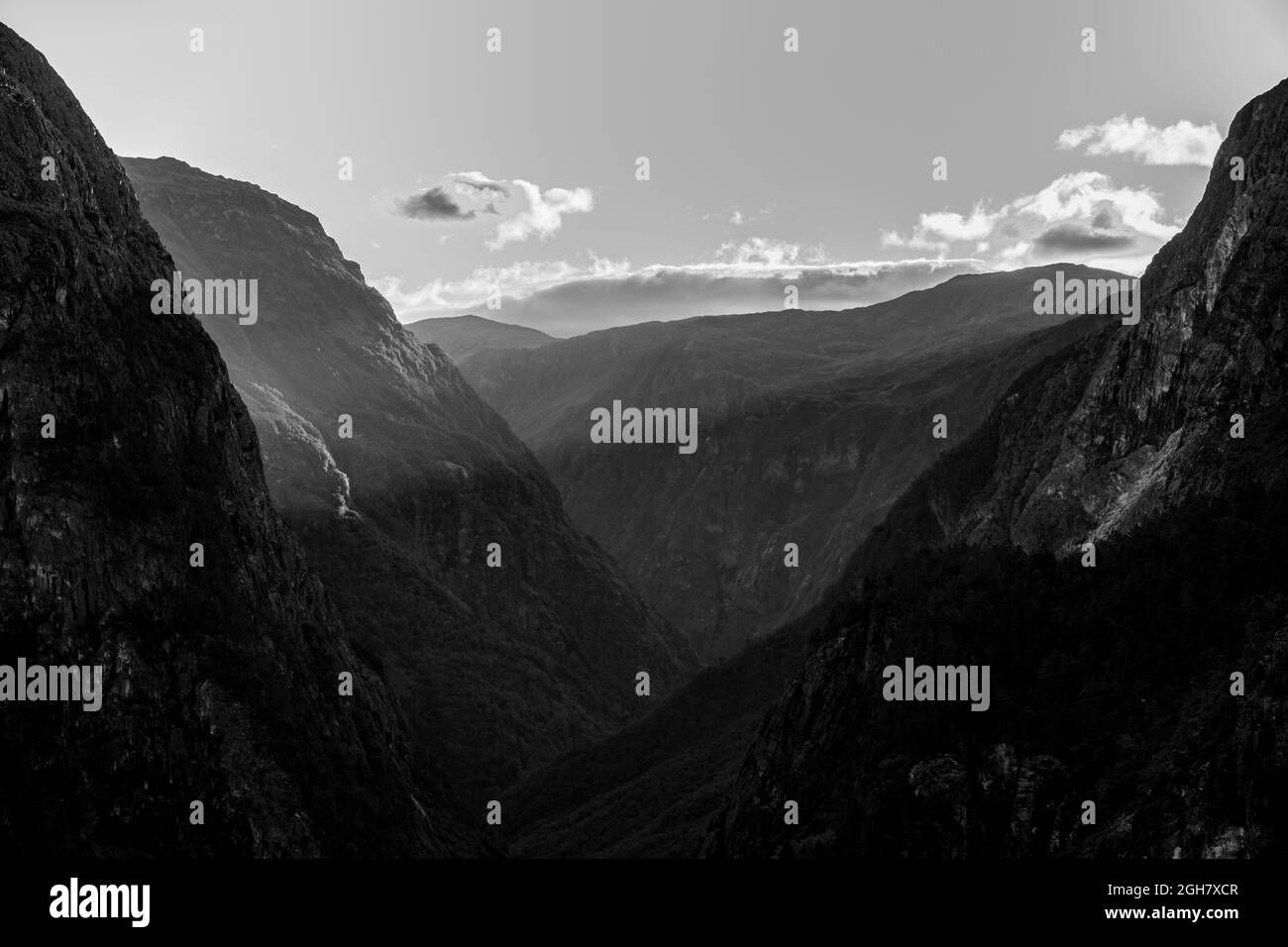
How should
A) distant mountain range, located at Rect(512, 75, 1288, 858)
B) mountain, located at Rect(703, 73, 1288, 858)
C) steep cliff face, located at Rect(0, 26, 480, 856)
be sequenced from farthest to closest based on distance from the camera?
steep cliff face, located at Rect(0, 26, 480, 856), distant mountain range, located at Rect(512, 75, 1288, 858), mountain, located at Rect(703, 73, 1288, 858)

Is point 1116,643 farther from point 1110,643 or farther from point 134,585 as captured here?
point 134,585

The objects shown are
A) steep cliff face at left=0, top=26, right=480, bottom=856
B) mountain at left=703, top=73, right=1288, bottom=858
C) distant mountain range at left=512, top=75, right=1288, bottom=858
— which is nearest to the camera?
mountain at left=703, top=73, right=1288, bottom=858

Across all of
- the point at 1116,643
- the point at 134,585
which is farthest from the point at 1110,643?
the point at 134,585

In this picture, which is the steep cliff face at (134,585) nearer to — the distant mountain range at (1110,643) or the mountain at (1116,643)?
the distant mountain range at (1110,643)

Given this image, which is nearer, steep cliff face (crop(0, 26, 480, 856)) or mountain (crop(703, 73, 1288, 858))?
mountain (crop(703, 73, 1288, 858))

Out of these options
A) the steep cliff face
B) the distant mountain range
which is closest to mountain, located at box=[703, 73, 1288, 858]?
the distant mountain range

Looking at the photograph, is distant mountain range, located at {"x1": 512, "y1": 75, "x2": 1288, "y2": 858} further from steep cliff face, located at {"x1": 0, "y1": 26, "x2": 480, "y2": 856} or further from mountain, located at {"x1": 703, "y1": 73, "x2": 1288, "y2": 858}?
steep cliff face, located at {"x1": 0, "y1": 26, "x2": 480, "y2": 856}

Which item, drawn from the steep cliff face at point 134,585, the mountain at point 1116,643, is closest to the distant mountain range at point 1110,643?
the mountain at point 1116,643
